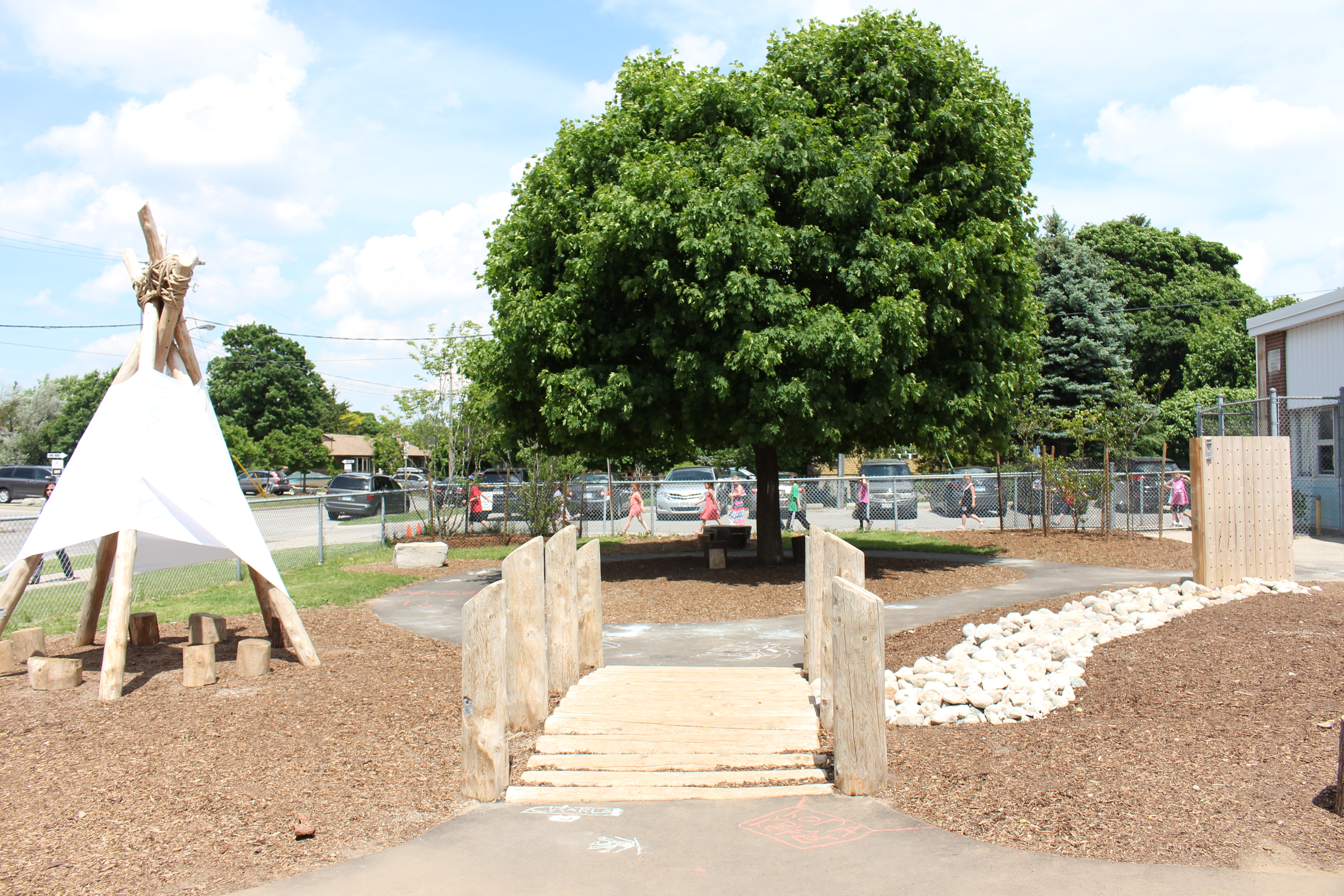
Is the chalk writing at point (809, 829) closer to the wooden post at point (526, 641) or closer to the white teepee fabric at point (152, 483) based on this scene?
the wooden post at point (526, 641)

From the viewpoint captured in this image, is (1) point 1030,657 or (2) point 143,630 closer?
(1) point 1030,657

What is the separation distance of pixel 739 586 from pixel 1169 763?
29.1 ft

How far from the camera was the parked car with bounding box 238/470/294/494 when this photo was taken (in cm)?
5169

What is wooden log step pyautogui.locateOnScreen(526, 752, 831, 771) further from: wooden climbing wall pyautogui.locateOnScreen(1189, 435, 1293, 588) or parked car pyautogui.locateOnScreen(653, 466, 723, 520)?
parked car pyautogui.locateOnScreen(653, 466, 723, 520)

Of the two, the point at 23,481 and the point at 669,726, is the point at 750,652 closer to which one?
the point at 669,726

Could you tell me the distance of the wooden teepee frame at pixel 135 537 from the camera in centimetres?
720

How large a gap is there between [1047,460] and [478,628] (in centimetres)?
1899

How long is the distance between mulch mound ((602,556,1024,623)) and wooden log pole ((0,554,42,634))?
531 centimetres

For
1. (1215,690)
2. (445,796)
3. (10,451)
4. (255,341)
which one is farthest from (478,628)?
(255,341)

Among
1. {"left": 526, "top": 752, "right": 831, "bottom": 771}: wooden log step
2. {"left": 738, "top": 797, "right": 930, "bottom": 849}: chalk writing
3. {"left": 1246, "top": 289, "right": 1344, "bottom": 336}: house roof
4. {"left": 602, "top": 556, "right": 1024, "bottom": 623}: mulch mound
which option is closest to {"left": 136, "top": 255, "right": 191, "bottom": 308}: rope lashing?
{"left": 526, "top": 752, "right": 831, "bottom": 771}: wooden log step

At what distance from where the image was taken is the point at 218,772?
5.20 metres

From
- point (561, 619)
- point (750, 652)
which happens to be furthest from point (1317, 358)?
point (561, 619)

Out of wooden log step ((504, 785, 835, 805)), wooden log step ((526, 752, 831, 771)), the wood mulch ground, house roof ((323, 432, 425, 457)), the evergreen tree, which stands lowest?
wooden log step ((504, 785, 835, 805))

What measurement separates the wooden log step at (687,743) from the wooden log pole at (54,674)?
379 centimetres
